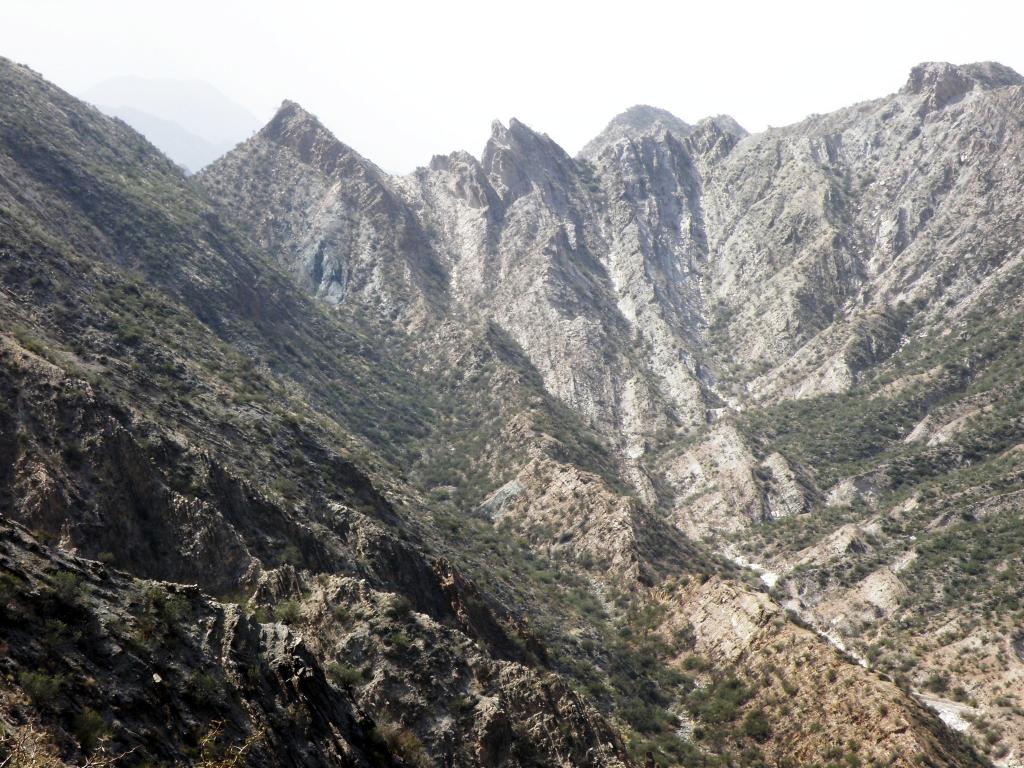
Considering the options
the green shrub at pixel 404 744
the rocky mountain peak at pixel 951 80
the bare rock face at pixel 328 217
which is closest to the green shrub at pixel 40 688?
the green shrub at pixel 404 744

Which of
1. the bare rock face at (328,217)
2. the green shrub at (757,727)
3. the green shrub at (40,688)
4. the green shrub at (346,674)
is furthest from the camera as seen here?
the bare rock face at (328,217)

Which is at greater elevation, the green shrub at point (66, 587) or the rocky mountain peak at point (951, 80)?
the rocky mountain peak at point (951, 80)

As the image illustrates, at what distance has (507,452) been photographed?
10819 centimetres

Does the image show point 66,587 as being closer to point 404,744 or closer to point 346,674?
point 346,674

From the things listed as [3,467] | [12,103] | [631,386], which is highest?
[631,386]

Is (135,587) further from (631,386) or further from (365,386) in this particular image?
(631,386)

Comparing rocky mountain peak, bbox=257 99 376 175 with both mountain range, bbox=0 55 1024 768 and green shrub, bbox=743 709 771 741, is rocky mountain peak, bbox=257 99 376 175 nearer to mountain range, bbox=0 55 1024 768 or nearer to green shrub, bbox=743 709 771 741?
mountain range, bbox=0 55 1024 768

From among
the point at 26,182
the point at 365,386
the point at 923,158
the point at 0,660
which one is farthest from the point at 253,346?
the point at 923,158

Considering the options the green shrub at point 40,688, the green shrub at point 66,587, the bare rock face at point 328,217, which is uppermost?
the bare rock face at point 328,217

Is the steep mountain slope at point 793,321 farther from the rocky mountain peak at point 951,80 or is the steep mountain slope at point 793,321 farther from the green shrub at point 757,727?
the green shrub at point 757,727

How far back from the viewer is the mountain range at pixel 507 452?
32656 mm

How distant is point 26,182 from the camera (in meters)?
88.8

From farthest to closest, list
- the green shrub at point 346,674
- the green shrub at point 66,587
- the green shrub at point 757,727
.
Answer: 1. the green shrub at point 757,727
2. the green shrub at point 346,674
3. the green shrub at point 66,587

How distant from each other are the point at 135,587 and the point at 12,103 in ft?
358
